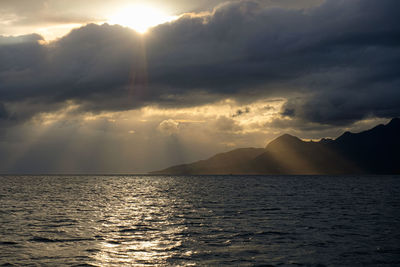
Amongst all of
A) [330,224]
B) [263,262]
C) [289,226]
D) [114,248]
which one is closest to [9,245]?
[114,248]

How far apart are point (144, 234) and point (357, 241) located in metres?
20.2

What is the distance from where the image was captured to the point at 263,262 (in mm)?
27078

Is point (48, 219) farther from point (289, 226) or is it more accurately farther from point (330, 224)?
point (330, 224)

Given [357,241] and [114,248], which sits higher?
[114,248]

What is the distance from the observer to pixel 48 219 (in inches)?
1975

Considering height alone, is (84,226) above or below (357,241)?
above

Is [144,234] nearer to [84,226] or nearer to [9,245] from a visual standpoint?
[84,226]

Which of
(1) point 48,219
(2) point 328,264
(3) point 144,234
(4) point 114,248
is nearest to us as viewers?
(2) point 328,264

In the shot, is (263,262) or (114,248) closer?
(263,262)

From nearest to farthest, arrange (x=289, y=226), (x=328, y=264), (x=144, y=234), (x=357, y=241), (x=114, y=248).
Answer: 1. (x=328, y=264)
2. (x=114, y=248)
3. (x=357, y=241)
4. (x=144, y=234)
5. (x=289, y=226)

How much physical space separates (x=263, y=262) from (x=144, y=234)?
15.4 metres

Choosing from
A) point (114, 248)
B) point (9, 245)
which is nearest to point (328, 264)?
point (114, 248)

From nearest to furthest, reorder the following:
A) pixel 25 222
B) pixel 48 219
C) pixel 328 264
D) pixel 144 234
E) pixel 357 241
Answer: pixel 328 264
pixel 357 241
pixel 144 234
pixel 25 222
pixel 48 219

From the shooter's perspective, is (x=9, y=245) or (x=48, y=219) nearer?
(x=9, y=245)
